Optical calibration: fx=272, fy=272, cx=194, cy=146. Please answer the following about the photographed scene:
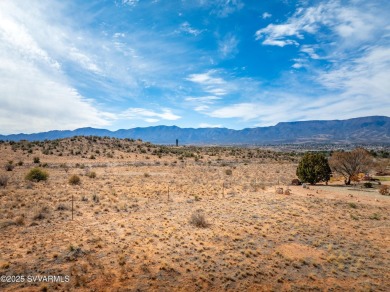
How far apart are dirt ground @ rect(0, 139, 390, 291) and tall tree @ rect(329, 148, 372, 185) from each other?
18.0ft

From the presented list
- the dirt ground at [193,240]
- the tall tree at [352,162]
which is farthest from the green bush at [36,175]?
the tall tree at [352,162]

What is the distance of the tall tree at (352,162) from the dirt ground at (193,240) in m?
5.50

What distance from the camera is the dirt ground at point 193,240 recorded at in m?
11.0

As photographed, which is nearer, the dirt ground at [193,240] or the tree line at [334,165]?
the dirt ground at [193,240]

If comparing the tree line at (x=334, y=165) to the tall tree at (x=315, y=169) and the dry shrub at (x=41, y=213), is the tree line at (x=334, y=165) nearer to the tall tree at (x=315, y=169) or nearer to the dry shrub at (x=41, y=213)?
the tall tree at (x=315, y=169)

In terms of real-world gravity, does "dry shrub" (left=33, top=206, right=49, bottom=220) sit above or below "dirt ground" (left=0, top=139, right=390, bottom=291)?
above

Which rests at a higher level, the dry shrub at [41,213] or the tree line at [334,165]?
the tree line at [334,165]

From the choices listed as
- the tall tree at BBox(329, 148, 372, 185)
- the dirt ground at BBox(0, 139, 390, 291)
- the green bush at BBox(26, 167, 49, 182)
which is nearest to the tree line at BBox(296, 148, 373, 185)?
the tall tree at BBox(329, 148, 372, 185)

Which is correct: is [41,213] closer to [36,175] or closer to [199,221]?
[199,221]

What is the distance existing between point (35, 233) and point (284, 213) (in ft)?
53.1

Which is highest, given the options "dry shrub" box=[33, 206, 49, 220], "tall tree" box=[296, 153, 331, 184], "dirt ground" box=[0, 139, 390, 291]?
"tall tree" box=[296, 153, 331, 184]

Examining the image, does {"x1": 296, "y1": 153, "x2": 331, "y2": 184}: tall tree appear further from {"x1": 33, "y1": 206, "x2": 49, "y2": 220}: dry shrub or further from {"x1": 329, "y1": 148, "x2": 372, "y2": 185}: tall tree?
{"x1": 33, "y1": 206, "x2": 49, "y2": 220}: dry shrub

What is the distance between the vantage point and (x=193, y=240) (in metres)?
14.8

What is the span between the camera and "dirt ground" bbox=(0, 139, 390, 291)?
10961 mm
